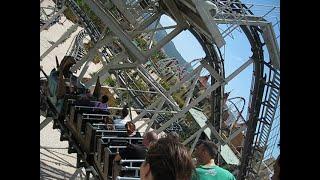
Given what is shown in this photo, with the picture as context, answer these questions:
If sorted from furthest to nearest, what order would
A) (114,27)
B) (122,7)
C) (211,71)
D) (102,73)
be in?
1. (211,71)
2. (102,73)
3. (122,7)
4. (114,27)

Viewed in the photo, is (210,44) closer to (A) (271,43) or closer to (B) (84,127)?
(A) (271,43)

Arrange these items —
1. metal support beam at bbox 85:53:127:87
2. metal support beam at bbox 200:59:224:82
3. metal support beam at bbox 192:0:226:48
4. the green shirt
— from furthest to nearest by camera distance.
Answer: metal support beam at bbox 200:59:224:82
metal support beam at bbox 85:53:127:87
metal support beam at bbox 192:0:226:48
the green shirt

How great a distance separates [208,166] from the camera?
1.89 metres

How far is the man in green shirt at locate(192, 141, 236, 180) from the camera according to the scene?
1.82 metres

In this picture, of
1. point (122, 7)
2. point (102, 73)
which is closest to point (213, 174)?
point (122, 7)

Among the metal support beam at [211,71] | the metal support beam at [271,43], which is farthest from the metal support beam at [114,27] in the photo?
the metal support beam at [211,71]

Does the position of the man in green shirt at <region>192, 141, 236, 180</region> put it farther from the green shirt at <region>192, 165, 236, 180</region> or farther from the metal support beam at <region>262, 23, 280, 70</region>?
the metal support beam at <region>262, 23, 280, 70</region>

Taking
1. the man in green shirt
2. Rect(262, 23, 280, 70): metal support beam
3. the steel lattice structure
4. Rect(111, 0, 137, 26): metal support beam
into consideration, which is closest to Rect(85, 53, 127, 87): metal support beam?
the steel lattice structure

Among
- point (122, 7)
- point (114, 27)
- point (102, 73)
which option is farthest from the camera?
point (102, 73)

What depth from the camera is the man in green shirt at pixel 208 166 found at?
71.7 inches
